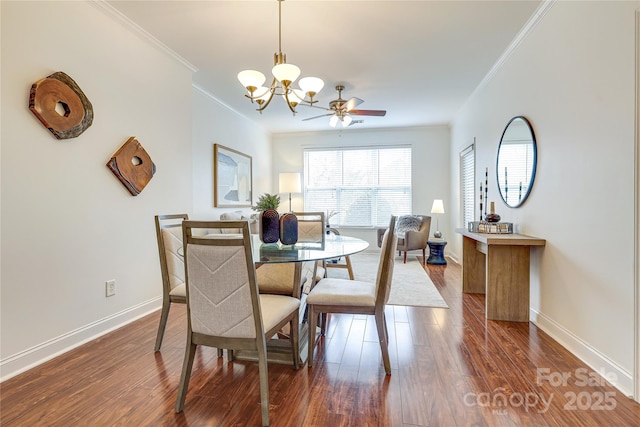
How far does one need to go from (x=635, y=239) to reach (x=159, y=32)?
12.5 ft

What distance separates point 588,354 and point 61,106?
3.89 meters

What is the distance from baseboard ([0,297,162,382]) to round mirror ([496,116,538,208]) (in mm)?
3737

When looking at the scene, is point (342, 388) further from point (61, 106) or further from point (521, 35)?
point (521, 35)

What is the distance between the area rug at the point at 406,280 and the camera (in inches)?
130

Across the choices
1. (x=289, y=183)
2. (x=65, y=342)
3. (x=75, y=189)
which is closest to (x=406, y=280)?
(x=289, y=183)

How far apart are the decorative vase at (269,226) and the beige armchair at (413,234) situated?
3.40 metres

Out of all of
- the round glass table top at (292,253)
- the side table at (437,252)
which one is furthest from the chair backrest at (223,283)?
the side table at (437,252)

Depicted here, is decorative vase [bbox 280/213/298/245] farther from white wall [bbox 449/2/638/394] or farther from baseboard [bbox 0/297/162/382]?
white wall [bbox 449/2/638/394]

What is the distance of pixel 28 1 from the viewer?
196 centimetres

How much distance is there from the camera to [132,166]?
274 centimetres

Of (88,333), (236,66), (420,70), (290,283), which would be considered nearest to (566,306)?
(290,283)

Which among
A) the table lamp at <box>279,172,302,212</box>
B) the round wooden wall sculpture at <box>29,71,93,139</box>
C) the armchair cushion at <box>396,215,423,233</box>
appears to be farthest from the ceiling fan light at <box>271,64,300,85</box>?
the armchair cushion at <box>396,215,423,233</box>

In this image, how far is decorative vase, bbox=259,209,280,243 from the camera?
7.95 ft

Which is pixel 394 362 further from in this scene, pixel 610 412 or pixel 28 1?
pixel 28 1
